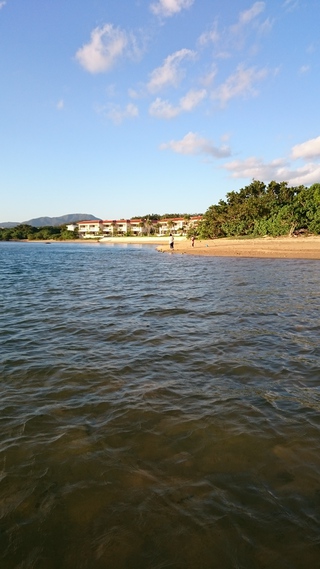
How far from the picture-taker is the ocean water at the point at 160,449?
2.74 metres

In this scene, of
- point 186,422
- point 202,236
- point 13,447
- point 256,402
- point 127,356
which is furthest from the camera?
point 202,236

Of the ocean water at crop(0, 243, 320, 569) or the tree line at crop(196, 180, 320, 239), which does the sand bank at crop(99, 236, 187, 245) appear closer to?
the tree line at crop(196, 180, 320, 239)

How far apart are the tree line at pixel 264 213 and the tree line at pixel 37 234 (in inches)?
3694

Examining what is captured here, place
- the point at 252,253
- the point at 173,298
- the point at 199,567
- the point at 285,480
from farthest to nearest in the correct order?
the point at 252,253
the point at 173,298
the point at 285,480
the point at 199,567

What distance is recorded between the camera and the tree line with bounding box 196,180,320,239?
52938 mm

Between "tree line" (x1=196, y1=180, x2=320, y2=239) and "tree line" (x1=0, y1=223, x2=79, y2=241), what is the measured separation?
3694 inches

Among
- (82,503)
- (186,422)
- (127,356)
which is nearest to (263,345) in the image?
(127,356)

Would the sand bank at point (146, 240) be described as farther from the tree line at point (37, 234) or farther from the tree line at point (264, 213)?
the tree line at point (37, 234)

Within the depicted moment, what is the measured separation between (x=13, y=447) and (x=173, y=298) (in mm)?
10614

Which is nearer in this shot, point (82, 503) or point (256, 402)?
point (82, 503)

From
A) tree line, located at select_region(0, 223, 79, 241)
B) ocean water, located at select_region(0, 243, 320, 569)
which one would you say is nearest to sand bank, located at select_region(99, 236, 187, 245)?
tree line, located at select_region(0, 223, 79, 241)

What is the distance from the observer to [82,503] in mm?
3186

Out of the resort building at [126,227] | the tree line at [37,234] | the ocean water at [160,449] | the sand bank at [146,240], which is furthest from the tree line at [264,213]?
the tree line at [37,234]

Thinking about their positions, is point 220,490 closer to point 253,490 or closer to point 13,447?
point 253,490
